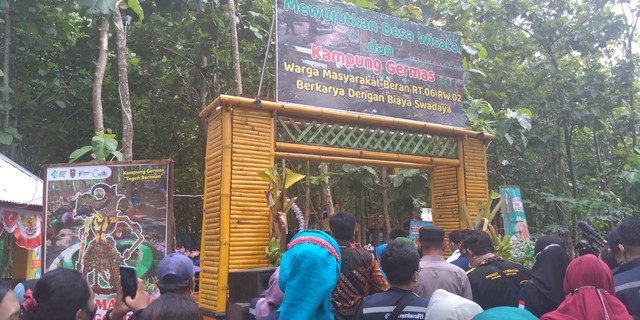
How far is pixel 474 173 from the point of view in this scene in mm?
7289

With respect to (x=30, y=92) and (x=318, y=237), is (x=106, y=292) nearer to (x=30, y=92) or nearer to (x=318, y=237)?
(x=318, y=237)

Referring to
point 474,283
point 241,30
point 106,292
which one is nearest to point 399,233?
point 474,283

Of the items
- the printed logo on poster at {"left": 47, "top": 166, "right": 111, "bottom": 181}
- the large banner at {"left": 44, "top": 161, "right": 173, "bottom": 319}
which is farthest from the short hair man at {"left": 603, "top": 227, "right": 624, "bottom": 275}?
the printed logo on poster at {"left": 47, "top": 166, "right": 111, "bottom": 181}

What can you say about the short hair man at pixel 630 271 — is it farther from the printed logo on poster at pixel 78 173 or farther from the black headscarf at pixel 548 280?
the printed logo on poster at pixel 78 173

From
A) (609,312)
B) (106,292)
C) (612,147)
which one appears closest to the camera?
(609,312)

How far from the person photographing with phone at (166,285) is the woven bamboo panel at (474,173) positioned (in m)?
5.32

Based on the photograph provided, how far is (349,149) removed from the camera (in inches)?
245

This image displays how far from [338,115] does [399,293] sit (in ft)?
11.6

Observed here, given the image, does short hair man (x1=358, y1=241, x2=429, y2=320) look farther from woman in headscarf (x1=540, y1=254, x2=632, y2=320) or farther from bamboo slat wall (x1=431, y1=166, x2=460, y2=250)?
bamboo slat wall (x1=431, y1=166, x2=460, y2=250)

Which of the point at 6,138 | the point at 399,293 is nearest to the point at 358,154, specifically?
the point at 399,293

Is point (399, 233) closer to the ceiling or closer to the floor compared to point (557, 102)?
closer to the floor

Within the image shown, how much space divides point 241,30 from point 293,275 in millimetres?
7381

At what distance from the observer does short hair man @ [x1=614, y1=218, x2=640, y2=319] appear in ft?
9.73

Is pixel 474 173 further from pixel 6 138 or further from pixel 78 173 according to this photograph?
pixel 6 138
